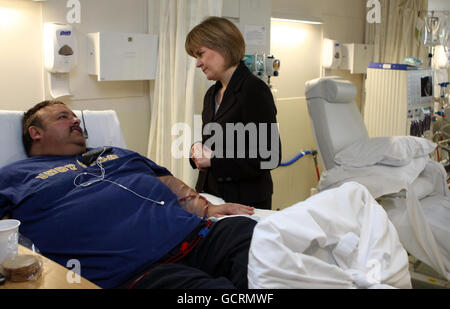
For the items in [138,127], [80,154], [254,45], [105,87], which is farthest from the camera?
[254,45]

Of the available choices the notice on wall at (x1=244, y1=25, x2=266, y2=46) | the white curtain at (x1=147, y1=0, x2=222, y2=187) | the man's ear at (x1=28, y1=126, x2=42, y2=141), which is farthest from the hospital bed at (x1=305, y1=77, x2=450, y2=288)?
the man's ear at (x1=28, y1=126, x2=42, y2=141)

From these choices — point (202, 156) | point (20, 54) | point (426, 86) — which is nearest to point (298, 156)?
point (426, 86)

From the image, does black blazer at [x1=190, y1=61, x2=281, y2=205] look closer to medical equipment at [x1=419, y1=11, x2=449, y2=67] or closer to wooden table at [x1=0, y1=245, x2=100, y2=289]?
wooden table at [x1=0, y1=245, x2=100, y2=289]

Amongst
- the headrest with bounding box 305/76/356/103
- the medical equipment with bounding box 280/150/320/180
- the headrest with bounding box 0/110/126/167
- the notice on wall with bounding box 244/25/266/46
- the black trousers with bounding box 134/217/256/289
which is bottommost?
the medical equipment with bounding box 280/150/320/180

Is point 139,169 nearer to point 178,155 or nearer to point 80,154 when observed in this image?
point 80,154

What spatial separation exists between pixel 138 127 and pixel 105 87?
323 mm

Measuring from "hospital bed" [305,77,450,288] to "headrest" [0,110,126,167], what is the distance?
4.58 ft

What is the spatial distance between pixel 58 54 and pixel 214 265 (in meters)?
1.39

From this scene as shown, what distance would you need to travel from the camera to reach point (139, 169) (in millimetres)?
1971

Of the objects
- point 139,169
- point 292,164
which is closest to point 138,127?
point 139,169

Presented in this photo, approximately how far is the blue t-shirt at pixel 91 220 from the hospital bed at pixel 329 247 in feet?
1.42

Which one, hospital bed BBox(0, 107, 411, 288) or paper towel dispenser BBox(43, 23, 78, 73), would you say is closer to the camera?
hospital bed BBox(0, 107, 411, 288)

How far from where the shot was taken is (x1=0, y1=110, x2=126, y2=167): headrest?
6.15 ft

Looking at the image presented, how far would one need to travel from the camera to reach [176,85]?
2697 millimetres
